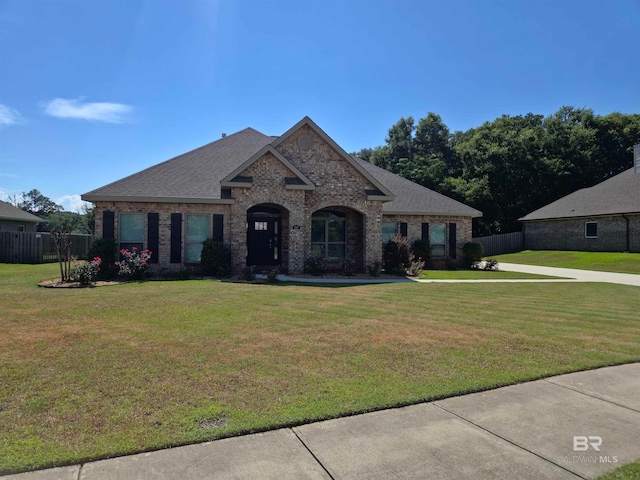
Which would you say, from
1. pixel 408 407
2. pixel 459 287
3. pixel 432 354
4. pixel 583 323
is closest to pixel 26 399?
pixel 408 407

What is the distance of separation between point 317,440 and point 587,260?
3149 centimetres

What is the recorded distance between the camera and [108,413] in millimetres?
4168

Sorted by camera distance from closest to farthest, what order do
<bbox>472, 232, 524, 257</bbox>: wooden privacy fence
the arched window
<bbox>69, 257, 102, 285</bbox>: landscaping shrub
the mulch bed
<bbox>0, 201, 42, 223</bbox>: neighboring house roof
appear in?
1. the mulch bed
2. <bbox>69, 257, 102, 285</bbox>: landscaping shrub
3. the arched window
4. <bbox>0, 201, 42, 223</bbox>: neighboring house roof
5. <bbox>472, 232, 524, 257</bbox>: wooden privacy fence

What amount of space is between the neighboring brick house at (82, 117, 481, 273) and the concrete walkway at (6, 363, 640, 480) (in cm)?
1421

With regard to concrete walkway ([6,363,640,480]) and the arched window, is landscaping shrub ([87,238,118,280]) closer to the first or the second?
the arched window

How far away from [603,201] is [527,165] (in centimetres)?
1033

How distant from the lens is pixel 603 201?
1291 inches

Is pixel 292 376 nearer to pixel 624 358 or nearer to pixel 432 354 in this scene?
pixel 432 354

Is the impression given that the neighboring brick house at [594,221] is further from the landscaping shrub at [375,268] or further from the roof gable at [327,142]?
the landscaping shrub at [375,268]

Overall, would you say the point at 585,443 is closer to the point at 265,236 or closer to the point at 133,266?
the point at 133,266

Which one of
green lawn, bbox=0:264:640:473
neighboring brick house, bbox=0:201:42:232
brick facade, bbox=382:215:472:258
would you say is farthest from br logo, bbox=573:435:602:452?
neighboring brick house, bbox=0:201:42:232

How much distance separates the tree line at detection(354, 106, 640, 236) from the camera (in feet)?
134

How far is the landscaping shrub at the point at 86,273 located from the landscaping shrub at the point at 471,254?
18380 millimetres

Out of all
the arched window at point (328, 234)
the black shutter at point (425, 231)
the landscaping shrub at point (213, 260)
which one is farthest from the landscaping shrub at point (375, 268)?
the landscaping shrub at point (213, 260)
